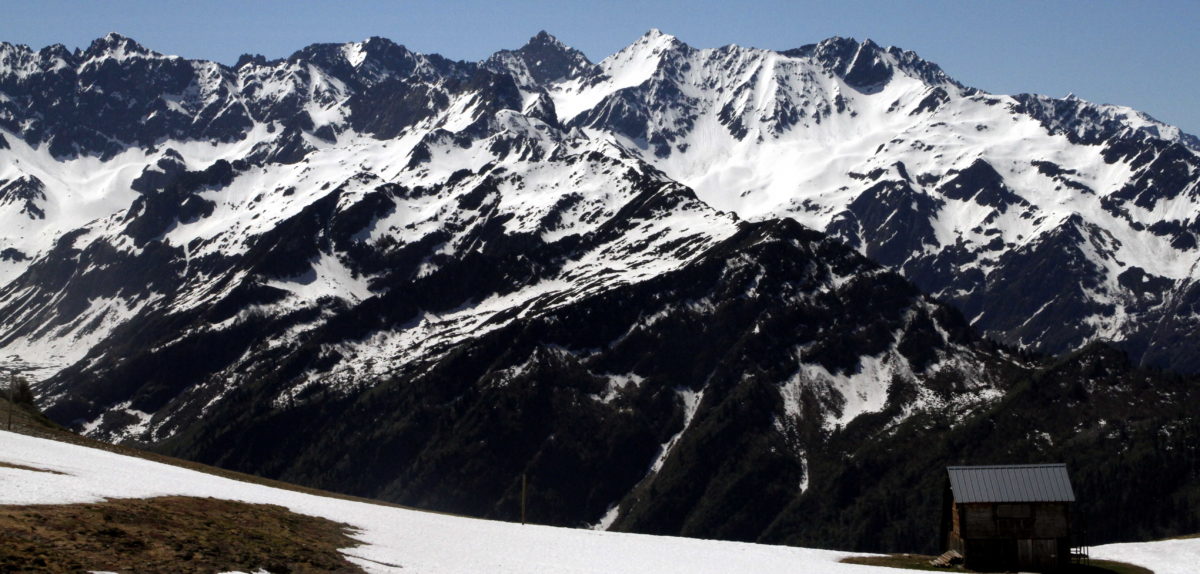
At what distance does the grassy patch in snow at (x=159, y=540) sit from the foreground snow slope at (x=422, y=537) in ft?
6.60

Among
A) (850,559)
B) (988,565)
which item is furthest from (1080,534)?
(850,559)

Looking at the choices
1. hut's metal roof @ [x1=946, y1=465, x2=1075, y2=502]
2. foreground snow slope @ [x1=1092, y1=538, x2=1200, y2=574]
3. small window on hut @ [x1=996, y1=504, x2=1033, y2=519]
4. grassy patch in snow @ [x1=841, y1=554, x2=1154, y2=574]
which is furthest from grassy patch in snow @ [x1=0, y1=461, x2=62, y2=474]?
foreground snow slope @ [x1=1092, y1=538, x2=1200, y2=574]

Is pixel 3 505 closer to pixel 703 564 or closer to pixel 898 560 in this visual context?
pixel 703 564

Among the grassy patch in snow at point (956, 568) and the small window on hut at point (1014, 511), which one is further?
the small window on hut at point (1014, 511)

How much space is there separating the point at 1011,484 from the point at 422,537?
47698 millimetres

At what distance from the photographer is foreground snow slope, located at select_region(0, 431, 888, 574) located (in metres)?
60.5

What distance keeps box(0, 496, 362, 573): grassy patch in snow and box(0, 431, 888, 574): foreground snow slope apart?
2011 millimetres

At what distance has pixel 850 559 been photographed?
94875 mm

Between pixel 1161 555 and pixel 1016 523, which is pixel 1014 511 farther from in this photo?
pixel 1161 555

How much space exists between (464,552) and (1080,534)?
5463 cm

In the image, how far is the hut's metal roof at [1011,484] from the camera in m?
89.6

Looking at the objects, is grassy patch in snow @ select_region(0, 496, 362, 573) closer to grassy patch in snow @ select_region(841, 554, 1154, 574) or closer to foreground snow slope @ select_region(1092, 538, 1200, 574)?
grassy patch in snow @ select_region(841, 554, 1154, 574)

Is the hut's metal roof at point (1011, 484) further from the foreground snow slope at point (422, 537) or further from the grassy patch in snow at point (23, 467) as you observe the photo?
the grassy patch in snow at point (23, 467)

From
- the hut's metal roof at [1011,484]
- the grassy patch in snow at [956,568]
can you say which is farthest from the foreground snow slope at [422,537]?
the hut's metal roof at [1011,484]
